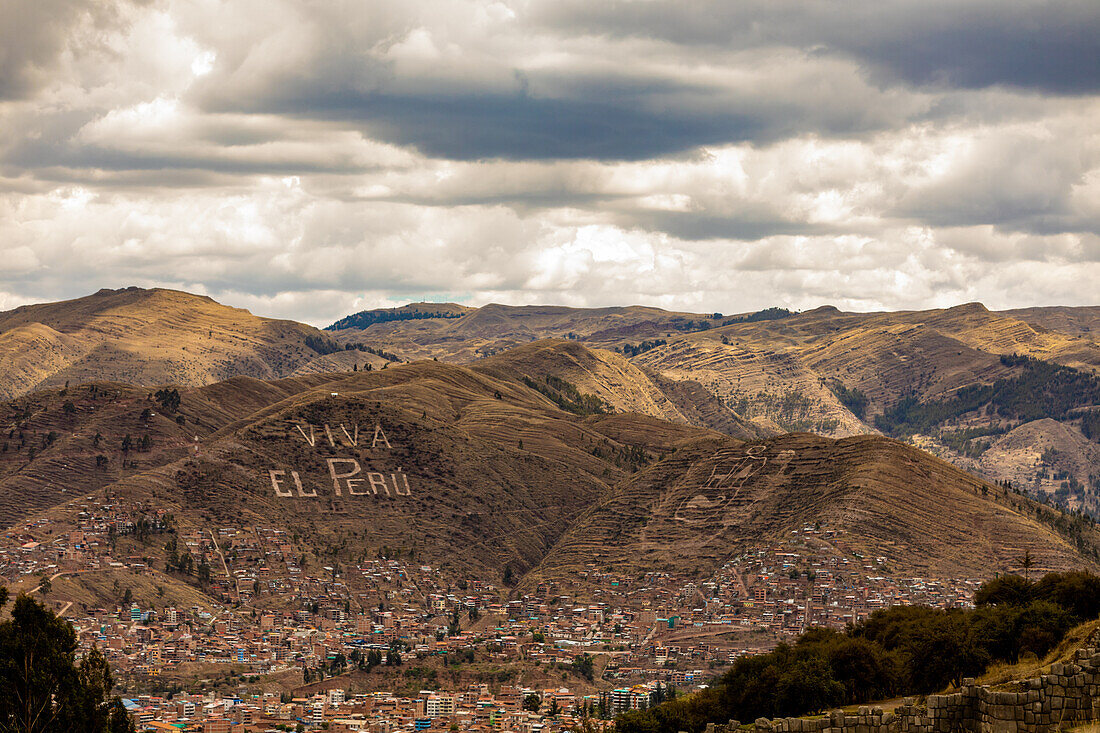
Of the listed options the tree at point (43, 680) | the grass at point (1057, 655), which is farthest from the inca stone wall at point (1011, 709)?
the tree at point (43, 680)

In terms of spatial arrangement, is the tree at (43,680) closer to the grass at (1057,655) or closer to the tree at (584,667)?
the grass at (1057,655)

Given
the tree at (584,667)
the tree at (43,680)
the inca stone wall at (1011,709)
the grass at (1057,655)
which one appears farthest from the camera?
the tree at (584,667)

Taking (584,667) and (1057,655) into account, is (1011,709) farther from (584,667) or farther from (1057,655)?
(584,667)

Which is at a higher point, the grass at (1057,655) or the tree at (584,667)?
the grass at (1057,655)

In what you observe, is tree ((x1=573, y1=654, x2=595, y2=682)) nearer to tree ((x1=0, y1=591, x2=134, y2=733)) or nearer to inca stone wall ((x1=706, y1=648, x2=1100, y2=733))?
tree ((x1=0, y1=591, x2=134, y2=733))

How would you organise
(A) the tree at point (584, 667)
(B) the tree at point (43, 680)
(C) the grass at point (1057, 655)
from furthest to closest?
(A) the tree at point (584, 667)
(B) the tree at point (43, 680)
(C) the grass at point (1057, 655)

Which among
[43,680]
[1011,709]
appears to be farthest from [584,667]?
[1011,709]

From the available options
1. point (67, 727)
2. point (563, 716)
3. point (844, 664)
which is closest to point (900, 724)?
point (844, 664)

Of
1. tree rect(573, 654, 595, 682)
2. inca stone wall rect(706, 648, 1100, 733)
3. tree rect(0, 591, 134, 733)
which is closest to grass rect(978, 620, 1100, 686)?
inca stone wall rect(706, 648, 1100, 733)
